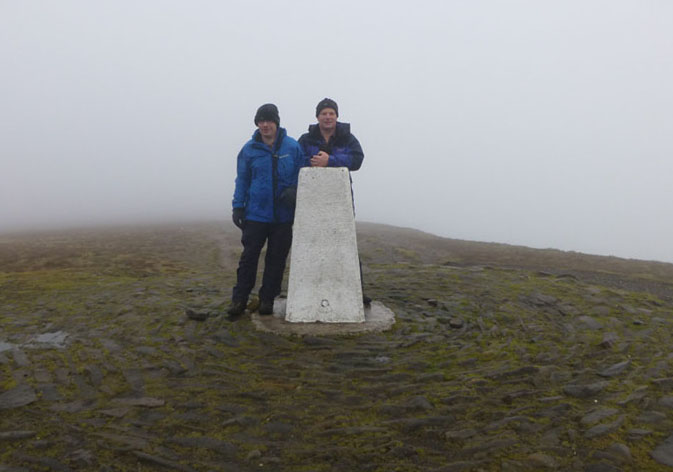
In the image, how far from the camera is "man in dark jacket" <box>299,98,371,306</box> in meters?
7.43

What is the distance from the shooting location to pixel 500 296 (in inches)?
355

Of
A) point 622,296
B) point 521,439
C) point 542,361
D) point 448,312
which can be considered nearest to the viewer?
point 521,439

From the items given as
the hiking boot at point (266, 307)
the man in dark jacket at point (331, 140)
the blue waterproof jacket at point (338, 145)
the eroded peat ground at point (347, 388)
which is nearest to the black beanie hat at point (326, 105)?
the man in dark jacket at point (331, 140)

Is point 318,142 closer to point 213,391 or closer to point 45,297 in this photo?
point 213,391

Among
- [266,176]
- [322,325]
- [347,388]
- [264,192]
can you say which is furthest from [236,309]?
[347,388]

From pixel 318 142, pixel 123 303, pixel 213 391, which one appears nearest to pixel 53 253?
pixel 123 303

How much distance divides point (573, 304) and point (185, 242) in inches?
722

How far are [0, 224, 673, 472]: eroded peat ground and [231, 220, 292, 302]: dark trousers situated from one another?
0.66m

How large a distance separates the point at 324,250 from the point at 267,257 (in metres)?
1.38

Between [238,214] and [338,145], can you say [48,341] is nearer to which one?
[238,214]


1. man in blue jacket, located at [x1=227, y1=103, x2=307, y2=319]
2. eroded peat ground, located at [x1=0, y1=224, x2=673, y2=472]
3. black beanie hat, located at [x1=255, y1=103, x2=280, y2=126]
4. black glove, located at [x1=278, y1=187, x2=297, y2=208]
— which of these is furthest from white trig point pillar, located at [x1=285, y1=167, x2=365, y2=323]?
black beanie hat, located at [x1=255, y1=103, x2=280, y2=126]

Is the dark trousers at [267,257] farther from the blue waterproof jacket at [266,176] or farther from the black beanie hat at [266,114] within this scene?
the black beanie hat at [266,114]

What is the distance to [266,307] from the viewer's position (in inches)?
304

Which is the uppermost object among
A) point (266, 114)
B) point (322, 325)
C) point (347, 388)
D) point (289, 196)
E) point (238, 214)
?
point (266, 114)
